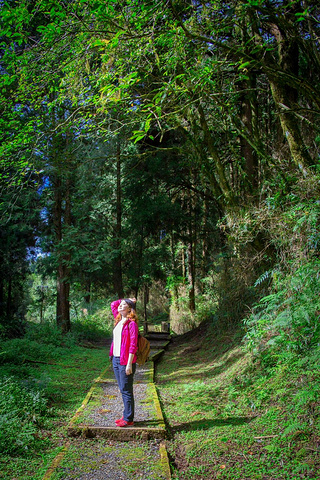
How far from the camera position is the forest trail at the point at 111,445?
3.50 m

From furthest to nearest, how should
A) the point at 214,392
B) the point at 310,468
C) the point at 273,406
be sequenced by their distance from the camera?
the point at 214,392 → the point at 273,406 → the point at 310,468

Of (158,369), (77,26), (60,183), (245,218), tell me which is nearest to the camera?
(77,26)

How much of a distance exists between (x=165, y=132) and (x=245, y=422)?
10220 mm

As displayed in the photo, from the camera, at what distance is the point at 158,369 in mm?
9484

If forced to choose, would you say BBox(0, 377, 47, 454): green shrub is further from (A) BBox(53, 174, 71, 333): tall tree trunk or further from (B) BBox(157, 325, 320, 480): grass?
(A) BBox(53, 174, 71, 333): tall tree trunk

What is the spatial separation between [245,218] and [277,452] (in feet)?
14.5

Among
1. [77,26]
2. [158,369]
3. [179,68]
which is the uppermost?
[77,26]

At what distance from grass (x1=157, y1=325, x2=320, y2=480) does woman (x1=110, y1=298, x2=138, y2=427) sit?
74 centimetres

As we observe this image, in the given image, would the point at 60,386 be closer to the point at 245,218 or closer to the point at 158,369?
the point at 158,369

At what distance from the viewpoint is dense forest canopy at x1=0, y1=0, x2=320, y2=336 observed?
223 inches

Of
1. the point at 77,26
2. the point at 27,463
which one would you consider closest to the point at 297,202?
the point at 77,26

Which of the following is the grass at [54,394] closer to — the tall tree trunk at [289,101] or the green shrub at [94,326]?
the green shrub at [94,326]

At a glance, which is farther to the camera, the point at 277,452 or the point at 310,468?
the point at 277,452

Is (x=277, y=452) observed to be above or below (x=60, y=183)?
below
